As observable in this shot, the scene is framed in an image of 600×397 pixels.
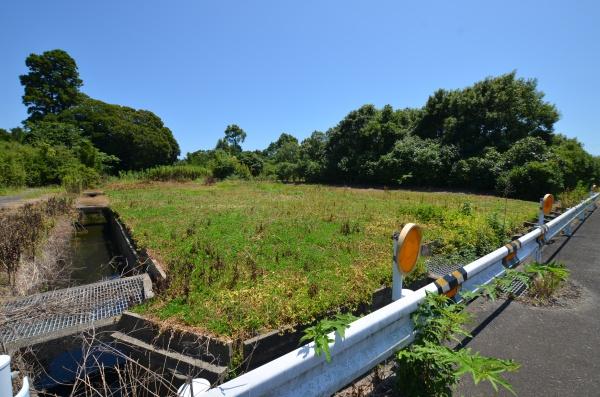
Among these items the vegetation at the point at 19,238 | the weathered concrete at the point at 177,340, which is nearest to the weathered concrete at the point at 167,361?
the weathered concrete at the point at 177,340

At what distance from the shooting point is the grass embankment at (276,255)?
3.78 meters

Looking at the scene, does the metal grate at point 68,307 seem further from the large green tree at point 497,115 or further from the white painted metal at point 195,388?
the large green tree at point 497,115

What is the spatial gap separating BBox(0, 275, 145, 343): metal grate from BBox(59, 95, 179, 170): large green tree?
3313cm

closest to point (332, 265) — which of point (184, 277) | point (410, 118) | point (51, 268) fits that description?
point (184, 277)

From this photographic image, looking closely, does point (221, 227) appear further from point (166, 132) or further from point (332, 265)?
point (166, 132)

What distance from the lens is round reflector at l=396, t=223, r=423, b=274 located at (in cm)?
213

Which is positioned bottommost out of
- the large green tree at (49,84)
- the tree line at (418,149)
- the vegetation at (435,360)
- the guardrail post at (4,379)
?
the vegetation at (435,360)

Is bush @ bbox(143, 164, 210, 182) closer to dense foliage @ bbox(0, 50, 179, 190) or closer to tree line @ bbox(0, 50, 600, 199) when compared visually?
tree line @ bbox(0, 50, 600, 199)

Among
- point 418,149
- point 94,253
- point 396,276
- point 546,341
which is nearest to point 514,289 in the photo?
point 546,341

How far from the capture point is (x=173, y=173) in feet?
90.7

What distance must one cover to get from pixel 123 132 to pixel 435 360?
38879mm

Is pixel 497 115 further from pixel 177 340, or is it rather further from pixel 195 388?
pixel 195 388

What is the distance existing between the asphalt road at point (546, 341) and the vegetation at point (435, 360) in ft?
1.36

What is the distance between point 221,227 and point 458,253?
18.1 ft
